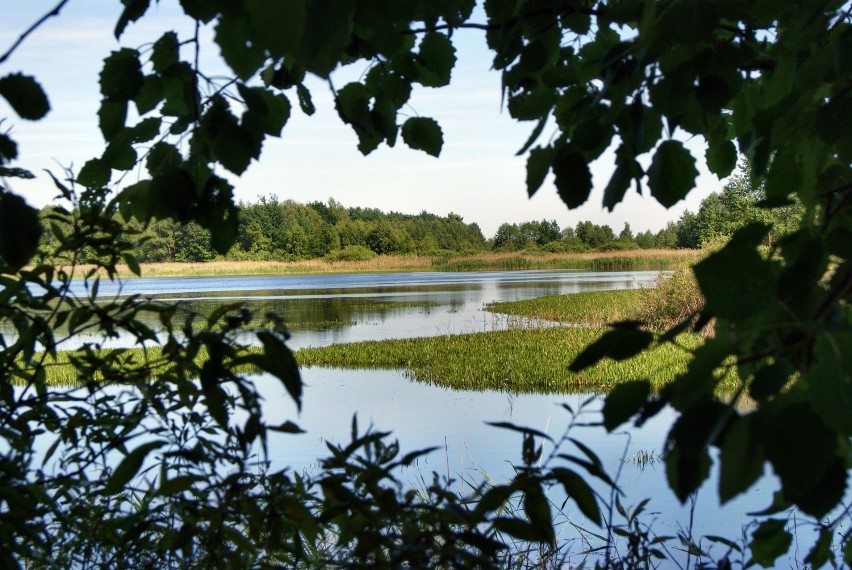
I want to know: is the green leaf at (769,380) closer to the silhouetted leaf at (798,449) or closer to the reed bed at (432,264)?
the silhouetted leaf at (798,449)

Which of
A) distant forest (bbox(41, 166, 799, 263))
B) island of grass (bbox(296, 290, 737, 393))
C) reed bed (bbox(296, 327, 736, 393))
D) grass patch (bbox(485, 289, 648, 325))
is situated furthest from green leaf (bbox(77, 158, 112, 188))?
distant forest (bbox(41, 166, 799, 263))

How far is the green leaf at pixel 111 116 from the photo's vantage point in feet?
4.14

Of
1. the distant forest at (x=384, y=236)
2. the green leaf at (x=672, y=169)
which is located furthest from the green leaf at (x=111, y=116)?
the distant forest at (x=384, y=236)

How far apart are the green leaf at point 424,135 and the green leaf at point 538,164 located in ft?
1.80

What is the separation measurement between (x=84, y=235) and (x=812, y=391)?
1604mm

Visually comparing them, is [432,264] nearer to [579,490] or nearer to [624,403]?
[579,490]

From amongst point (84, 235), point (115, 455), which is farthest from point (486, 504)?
point (115, 455)

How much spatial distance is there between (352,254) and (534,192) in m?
57.3

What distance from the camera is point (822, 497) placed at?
563mm

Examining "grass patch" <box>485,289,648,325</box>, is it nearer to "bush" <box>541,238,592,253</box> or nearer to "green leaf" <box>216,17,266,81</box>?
"green leaf" <box>216,17,266,81</box>

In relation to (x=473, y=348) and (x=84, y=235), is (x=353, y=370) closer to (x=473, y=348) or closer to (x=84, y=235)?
(x=473, y=348)

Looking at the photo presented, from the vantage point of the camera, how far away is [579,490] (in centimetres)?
99

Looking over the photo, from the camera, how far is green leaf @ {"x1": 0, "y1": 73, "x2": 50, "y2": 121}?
812mm

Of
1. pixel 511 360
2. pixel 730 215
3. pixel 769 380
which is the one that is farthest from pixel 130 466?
pixel 730 215
